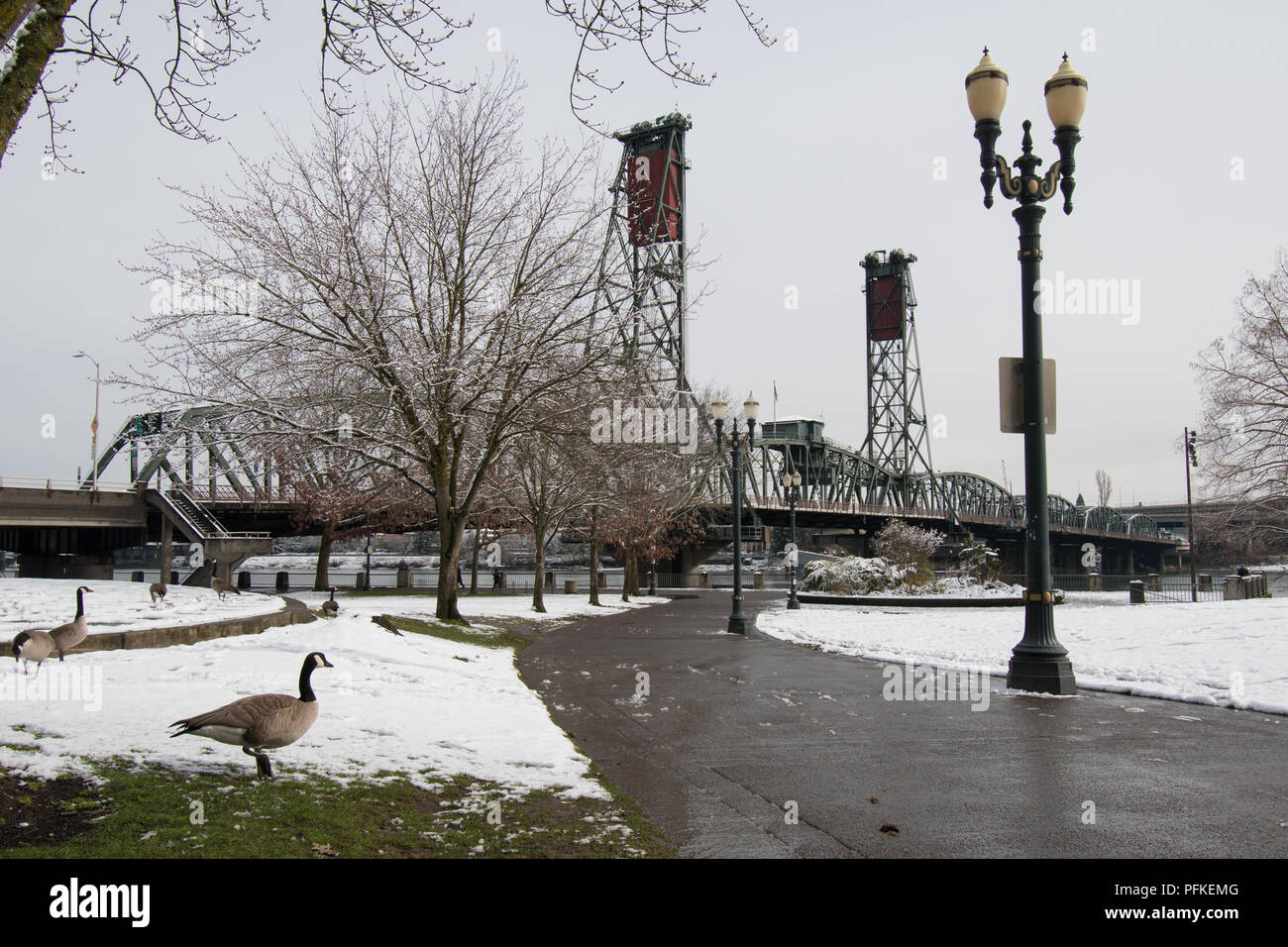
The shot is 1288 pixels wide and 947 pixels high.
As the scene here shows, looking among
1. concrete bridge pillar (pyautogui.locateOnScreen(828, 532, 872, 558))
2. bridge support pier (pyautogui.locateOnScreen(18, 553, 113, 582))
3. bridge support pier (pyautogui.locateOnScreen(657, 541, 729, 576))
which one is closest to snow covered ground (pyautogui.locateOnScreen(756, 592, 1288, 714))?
bridge support pier (pyautogui.locateOnScreen(657, 541, 729, 576))

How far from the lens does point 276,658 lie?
10.6 metres

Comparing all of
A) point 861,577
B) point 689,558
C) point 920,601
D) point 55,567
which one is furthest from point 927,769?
point 55,567

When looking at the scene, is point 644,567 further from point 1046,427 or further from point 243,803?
point 243,803

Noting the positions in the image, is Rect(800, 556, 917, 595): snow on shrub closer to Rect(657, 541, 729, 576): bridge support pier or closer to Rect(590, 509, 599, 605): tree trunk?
Rect(590, 509, 599, 605): tree trunk

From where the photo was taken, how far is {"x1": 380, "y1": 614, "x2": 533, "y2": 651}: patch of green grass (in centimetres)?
1717

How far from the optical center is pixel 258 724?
5.59m

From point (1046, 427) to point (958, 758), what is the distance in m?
5.40

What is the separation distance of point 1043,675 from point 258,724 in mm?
8895

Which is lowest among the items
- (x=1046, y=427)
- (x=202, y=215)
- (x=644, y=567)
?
(x=644, y=567)

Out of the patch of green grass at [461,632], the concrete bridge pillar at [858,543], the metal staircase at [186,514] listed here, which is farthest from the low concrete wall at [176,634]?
the concrete bridge pillar at [858,543]

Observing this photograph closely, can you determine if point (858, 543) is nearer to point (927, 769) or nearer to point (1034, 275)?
point (1034, 275)

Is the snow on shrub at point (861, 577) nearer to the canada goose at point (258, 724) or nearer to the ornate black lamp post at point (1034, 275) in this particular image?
the ornate black lamp post at point (1034, 275)
